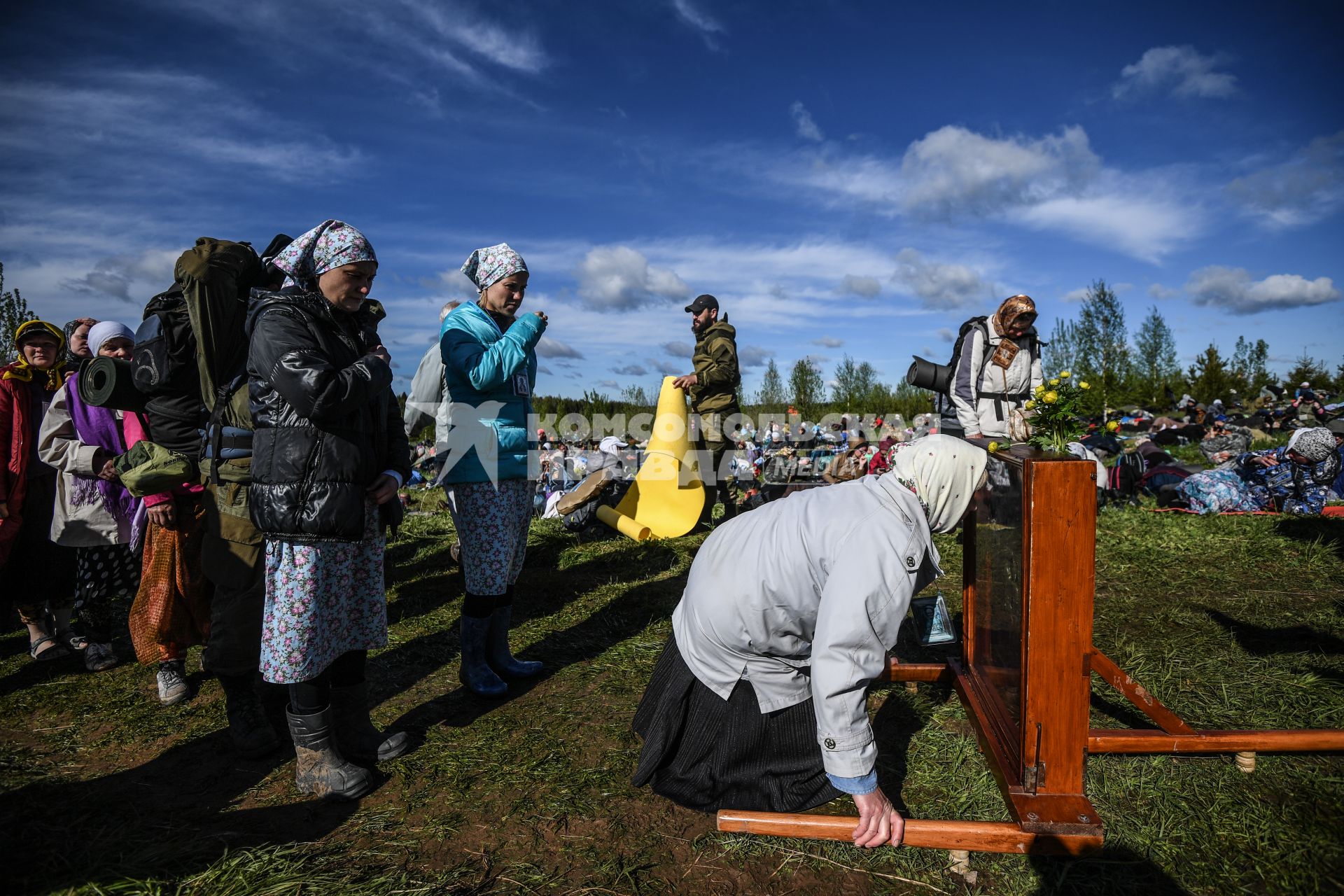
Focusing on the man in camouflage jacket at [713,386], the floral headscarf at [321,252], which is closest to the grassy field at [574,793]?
the floral headscarf at [321,252]

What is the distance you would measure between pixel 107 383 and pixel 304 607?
5.31ft

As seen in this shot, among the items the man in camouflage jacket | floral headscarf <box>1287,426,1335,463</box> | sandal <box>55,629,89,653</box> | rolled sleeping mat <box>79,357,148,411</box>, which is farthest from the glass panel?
floral headscarf <box>1287,426,1335,463</box>

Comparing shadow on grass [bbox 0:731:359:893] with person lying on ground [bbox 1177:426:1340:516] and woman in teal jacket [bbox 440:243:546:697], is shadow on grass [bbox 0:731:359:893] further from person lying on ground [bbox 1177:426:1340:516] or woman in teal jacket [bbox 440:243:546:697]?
person lying on ground [bbox 1177:426:1340:516]

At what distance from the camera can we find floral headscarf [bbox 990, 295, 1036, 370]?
4.97m

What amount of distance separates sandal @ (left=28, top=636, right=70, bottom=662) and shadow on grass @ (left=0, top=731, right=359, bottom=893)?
173 centimetres

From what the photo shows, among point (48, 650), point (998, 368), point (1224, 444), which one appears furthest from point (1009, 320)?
point (1224, 444)

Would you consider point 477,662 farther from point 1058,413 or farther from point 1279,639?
point 1279,639

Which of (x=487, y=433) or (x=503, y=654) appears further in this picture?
(x=503, y=654)

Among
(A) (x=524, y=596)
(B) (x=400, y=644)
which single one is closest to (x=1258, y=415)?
(A) (x=524, y=596)

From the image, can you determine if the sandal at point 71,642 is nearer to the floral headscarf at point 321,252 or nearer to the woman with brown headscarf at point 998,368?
the floral headscarf at point 321,252

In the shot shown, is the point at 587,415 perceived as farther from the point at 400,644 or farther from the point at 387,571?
the point at 400,644

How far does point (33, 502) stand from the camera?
12.8ft

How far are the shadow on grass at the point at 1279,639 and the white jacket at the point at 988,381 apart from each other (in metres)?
1.85

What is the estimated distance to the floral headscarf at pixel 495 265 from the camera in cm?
314
